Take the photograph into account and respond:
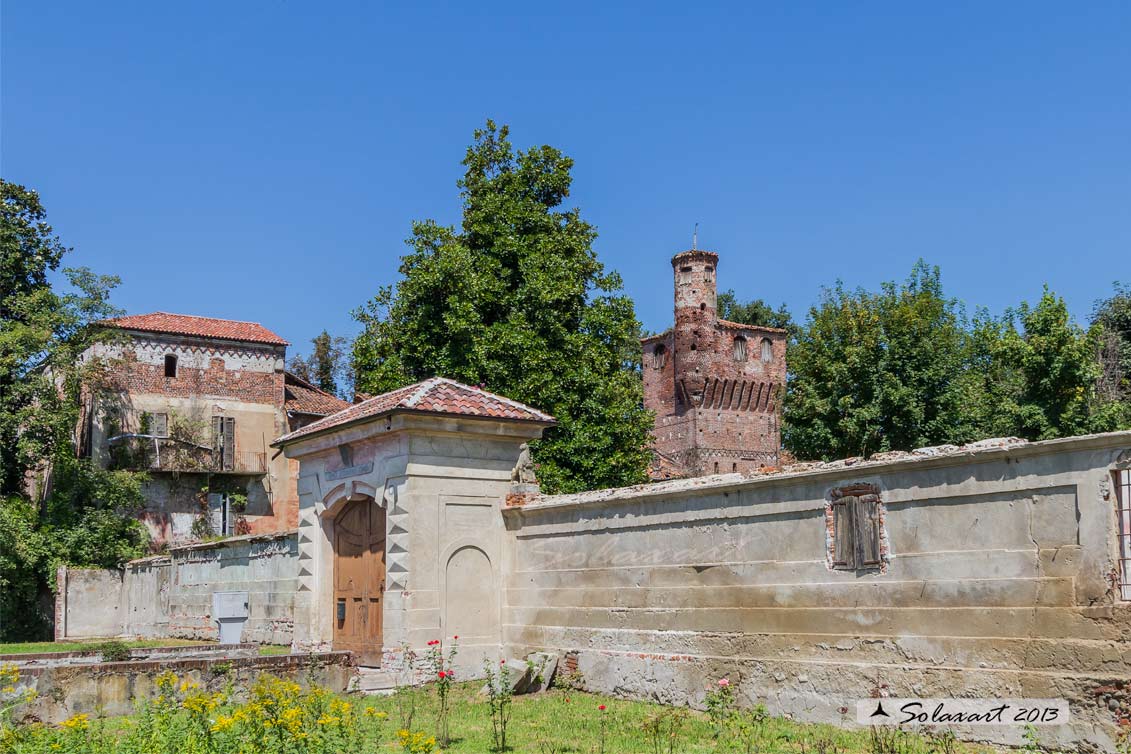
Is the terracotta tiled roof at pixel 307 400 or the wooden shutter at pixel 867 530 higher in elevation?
the terracotta tiled roof at pixel 307 400

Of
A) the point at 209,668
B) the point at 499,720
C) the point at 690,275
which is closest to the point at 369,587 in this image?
→ the point at 209,668

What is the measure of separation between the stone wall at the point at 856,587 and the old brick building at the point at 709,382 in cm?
3858

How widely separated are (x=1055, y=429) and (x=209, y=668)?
24.6 m

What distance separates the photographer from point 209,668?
11.6 meters

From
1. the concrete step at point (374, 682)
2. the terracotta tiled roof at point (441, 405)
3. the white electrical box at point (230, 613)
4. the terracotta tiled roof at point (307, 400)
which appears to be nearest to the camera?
the concrete step at point (374, 682)

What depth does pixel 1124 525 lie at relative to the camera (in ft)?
26.6

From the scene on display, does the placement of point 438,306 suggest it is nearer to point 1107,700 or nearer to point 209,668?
point 209,668

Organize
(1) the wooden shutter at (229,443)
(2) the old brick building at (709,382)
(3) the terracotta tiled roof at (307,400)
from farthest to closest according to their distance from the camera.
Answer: (2) the old brick building at (709,382), (3) the terracotta tiled roof at (307,400), (1) the wooden shutter at (229,443)

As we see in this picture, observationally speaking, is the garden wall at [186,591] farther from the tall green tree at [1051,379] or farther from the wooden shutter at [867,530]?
the tall green tree at [1051,379]

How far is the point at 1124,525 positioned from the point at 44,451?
30.4 m

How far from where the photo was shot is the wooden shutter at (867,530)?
9.82 metres

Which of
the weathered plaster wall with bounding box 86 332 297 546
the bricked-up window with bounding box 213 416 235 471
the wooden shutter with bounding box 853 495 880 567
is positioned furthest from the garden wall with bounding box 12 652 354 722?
the bricked-up window with bounding box 213 416 235 471

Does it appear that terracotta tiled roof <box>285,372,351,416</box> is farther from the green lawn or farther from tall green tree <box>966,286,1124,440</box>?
the green lawn

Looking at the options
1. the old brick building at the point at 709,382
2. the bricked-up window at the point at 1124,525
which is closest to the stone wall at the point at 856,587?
the bricked-up window at the point at 1124,525
